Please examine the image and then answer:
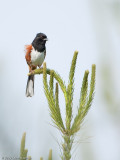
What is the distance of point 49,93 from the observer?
1426 millimetres

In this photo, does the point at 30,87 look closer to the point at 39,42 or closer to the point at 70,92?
the point at 39,42

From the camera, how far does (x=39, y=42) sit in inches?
233

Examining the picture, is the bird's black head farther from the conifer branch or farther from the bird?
the conifer branch

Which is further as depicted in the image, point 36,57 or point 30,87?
point 36,57

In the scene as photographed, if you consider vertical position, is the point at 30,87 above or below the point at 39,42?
below

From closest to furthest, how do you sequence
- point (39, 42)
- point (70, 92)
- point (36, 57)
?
point (70, 92) < point (36, 57) < point (39, 42)

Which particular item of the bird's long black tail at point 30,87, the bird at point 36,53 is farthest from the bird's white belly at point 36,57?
the bird's long black tail at point 30,87

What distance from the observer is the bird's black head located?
576 cm

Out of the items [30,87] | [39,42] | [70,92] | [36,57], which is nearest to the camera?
[70,92]

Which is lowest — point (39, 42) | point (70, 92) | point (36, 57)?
point (70, 92)

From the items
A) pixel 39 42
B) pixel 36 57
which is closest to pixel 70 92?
pixel 36 57

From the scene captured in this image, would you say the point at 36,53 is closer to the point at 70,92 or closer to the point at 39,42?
the point at 39,42

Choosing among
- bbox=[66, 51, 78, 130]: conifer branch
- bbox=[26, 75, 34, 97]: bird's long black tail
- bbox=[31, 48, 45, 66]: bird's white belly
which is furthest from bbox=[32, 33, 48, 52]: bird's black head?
bbox=[66, 51, 78, 130]: conifer branch

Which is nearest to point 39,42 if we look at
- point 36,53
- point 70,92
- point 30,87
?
point 36,53
